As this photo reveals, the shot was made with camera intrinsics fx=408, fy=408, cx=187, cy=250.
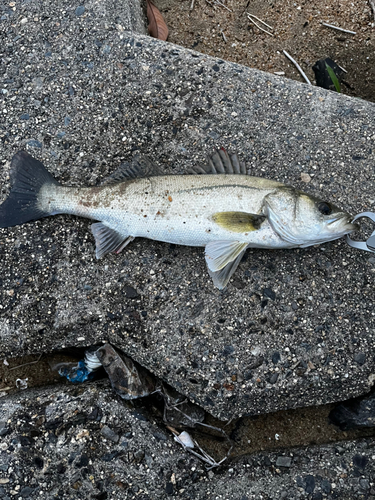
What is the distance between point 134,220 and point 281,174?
4.34 feet

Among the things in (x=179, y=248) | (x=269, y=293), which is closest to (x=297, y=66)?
(x=179, y=248)

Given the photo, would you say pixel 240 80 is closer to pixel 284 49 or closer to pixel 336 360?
pixel 284 49

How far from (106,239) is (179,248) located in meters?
0.60

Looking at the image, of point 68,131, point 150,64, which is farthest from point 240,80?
point 68,131

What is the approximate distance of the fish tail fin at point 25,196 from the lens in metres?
3.31

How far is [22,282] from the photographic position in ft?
11.2

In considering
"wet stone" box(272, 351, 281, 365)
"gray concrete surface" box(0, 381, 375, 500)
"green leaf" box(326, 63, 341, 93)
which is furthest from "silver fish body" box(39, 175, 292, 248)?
"green leaf" box(326, 63, 341, 93)

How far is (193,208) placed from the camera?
3.10 meters

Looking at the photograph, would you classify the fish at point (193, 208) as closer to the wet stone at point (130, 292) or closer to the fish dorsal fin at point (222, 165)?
the fish dorsal fin at point (222, 165)

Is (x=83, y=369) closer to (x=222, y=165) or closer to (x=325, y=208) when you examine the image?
(x=222, y=165)

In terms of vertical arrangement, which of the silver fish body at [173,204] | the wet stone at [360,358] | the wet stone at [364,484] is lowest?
the wet stone at [364,484]

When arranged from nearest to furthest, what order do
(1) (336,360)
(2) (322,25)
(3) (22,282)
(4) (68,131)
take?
(1) (336,360) < (3) (22,282) < (4) (68,131) < (2) (322,25)

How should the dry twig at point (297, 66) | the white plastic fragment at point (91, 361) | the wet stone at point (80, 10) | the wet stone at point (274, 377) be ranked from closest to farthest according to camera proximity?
the wet stone at point (274, 377) → the white plastic fragment at point (91, 361) → the wet stone at point (80, 10) → the dry twig at point (297, 66)

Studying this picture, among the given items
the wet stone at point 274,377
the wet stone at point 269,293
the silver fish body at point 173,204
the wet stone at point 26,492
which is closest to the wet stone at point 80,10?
the silver fish body at point 173,204
